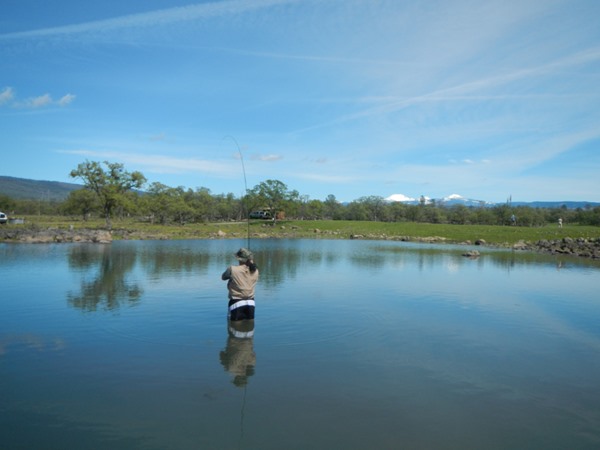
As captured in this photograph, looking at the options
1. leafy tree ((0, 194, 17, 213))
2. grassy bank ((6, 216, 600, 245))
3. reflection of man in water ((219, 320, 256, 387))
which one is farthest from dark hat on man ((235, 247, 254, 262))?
leafy tree ((0, 194, 17, 213))

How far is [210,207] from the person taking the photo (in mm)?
95688

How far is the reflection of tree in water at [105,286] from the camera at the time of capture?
13.9m

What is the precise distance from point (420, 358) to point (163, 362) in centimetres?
545

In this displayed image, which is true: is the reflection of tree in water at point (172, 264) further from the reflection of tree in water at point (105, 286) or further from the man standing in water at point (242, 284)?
the man standing in water at point (242, 284)

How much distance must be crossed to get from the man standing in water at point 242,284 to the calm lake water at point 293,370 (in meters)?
0.43

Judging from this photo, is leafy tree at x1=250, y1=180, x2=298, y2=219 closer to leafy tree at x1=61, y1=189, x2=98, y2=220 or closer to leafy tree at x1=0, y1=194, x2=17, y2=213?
leafy tree at x1=61, y1=189, x2=98, y2=220

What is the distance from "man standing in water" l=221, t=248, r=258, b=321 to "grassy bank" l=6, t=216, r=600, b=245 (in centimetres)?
4116

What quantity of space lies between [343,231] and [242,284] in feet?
212

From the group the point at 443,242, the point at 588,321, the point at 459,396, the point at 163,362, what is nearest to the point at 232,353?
the point at 163,362

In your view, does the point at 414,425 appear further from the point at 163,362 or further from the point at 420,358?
the point at 163,362

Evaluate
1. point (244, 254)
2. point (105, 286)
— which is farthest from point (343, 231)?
point (244, 254)

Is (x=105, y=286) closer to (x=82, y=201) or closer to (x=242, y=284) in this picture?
(x=242, y=284)

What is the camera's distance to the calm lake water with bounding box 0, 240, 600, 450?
20.3 ft

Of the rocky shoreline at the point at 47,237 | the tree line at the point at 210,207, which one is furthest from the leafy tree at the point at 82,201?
the rocky shoreline at the point at 47,237
